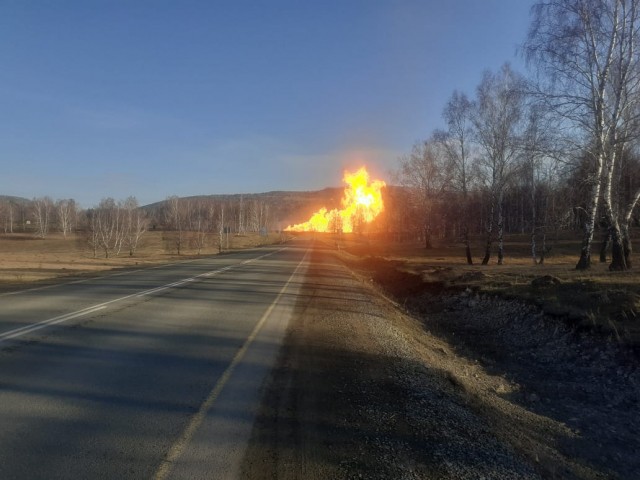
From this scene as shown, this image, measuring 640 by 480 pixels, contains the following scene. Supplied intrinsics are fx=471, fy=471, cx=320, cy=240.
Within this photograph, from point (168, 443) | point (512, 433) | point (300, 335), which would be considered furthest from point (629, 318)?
point (168, 443)

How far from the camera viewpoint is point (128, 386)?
559 centimetres

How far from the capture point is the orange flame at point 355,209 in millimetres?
72062

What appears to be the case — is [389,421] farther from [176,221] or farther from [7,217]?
[7,217]

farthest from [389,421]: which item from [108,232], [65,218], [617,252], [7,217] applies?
[7,217]

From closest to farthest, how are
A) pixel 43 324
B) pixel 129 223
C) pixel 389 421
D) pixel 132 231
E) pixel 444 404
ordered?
pixel 389 421, pixel 444 404, pixel 43 324, pixel 129 223, pixel 132 231

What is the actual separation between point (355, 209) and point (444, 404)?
311 ft

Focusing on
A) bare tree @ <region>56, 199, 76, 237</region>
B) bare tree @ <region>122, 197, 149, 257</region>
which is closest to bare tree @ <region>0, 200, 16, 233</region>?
bare tree @ <region>56, 199, 76, 237</region>

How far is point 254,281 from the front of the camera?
64.7ft

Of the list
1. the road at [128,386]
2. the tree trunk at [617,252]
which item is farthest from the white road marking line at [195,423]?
the tree trunk at [617,252]

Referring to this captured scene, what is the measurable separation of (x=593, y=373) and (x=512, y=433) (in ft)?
14.1

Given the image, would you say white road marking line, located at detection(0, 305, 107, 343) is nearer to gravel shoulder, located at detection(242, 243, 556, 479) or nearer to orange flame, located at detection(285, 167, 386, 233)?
gravel shoulder, located at detection(242, 243, 556, 479)

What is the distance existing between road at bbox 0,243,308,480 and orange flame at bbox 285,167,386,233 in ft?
198

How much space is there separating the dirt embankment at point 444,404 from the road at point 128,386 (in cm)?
41

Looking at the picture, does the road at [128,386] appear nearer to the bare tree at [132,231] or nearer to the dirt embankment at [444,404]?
the dirt embankment at [444,404]
